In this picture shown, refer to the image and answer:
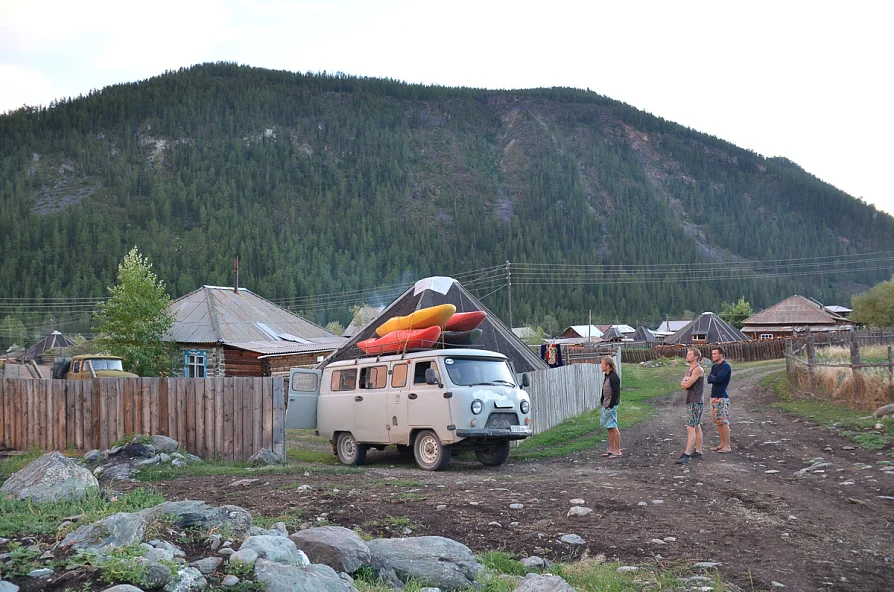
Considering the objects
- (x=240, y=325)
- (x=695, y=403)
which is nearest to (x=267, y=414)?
(x=695, y=403)

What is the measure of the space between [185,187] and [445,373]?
5980 inches

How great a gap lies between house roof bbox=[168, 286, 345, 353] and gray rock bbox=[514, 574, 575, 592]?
102 feet

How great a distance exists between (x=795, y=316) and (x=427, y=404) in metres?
65.6

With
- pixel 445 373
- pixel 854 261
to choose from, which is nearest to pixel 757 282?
pixel 854 261

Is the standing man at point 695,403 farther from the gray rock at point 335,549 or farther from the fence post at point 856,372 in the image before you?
the gray rock at point 335,549

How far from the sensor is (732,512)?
841 cm

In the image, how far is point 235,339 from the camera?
3681 cm

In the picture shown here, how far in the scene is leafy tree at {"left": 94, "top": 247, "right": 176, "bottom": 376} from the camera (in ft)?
118

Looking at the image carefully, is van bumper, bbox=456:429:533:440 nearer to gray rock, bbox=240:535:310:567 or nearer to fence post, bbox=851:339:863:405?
gray rock, bbox=240:535:310:567

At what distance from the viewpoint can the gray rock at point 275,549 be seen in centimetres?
526

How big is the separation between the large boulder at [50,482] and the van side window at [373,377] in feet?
21.3

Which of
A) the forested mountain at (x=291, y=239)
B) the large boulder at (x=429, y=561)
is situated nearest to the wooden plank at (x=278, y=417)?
the large boulder at (x=429, y=561)

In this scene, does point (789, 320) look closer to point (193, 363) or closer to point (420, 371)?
point (193, 363)

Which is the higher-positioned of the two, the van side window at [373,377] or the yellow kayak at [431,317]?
the yellow kayak at [431,317]
